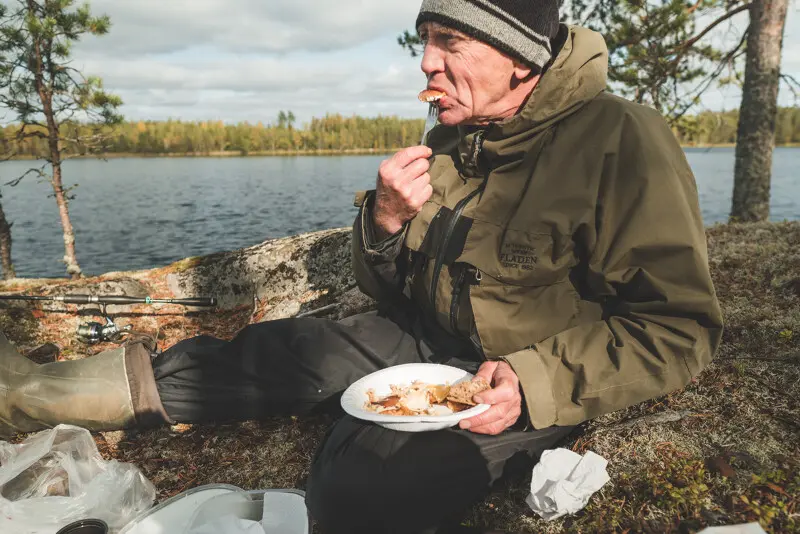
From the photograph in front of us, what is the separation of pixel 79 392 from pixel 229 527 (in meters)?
1.50

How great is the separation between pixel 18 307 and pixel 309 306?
3.13m

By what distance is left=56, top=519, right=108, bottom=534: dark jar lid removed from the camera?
7.25ft

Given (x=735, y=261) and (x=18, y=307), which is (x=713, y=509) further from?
(x=18, y=307)

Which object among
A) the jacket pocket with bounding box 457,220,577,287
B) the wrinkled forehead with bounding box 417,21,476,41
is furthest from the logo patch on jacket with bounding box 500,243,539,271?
the wrinkled forehead with bounding box 417,21,476,41

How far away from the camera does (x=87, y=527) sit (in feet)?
7.32

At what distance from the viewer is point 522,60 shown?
2.51m

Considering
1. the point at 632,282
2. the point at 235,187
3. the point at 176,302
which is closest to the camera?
the point at 632,282

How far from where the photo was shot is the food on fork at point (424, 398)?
6.97ft

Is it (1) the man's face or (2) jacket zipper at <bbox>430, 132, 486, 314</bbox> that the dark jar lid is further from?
(1) the man's face

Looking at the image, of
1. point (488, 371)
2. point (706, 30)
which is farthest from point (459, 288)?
point (706, 30)

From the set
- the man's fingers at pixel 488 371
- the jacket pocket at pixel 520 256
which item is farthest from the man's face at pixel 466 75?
the man's fingers at pixel 488 371

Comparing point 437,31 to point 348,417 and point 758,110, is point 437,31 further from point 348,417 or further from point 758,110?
point 758,110

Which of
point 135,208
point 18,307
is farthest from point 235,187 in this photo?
point 18,307

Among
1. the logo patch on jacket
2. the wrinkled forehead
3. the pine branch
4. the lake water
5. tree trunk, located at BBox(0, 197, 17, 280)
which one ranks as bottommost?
the lake water
